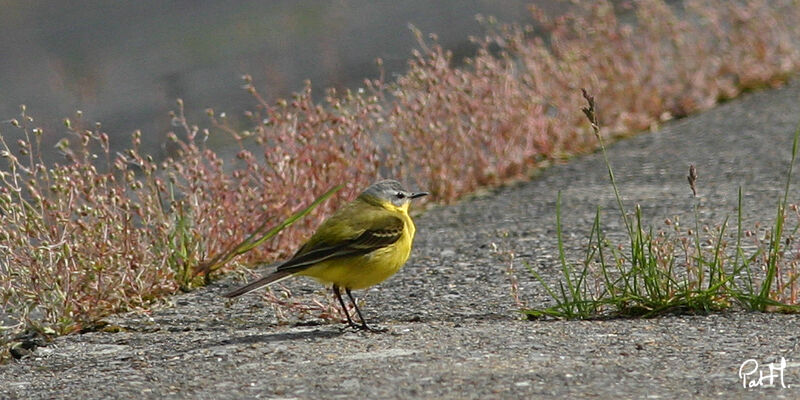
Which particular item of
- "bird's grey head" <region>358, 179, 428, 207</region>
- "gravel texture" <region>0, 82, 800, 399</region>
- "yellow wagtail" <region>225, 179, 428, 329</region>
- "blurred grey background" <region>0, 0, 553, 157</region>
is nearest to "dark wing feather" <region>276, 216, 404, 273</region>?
"yellow wagtail" <region>225, 179, 428, 329</region>

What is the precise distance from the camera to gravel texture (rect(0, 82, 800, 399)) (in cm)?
493

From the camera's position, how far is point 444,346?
18.0 feet

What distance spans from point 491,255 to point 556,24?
180 inches

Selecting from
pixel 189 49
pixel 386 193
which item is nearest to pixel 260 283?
pixel 386 193

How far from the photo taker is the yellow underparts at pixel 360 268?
5.94 m

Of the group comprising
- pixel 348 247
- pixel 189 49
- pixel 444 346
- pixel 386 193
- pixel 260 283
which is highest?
pixel 189 49

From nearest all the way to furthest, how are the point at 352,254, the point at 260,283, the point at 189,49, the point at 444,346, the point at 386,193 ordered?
the point at 444,346 → the point at 260,283 → the point at 352,254 → the point at 386,193 → the point at 189,49

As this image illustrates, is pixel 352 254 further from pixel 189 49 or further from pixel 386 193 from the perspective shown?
pixel 189 49

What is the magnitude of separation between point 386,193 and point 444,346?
137cm

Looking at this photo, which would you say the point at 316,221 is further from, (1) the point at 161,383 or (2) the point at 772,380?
(2) the point at 772,380

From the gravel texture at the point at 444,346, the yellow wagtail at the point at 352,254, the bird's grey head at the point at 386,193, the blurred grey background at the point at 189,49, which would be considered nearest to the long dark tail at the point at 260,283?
the yellow wagtail at the point at 352,254

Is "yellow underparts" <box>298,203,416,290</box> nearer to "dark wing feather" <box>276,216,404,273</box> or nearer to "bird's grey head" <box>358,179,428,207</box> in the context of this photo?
"dark wing feather" <box>276,216,404,273</box>

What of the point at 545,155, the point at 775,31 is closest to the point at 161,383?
the point at 545,155

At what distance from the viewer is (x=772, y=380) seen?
193 inches
